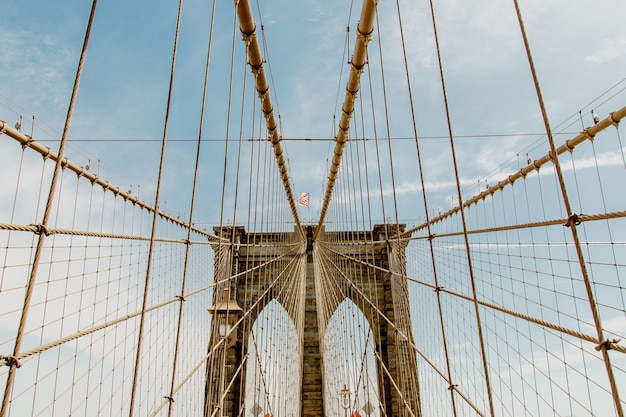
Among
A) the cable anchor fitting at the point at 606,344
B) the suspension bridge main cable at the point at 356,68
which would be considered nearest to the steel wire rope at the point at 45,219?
the cable anchor fitting at the point at 606,344

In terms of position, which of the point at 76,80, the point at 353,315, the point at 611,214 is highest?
the point at 76,80

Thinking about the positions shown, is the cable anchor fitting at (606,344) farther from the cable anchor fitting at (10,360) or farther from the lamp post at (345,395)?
the lamp post at (345,395)

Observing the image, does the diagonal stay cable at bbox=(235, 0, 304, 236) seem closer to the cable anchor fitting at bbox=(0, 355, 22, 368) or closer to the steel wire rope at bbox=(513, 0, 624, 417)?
the steel wire rope at bbox=(513, 0, 624, 417)

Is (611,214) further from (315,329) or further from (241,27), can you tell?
(315,329)

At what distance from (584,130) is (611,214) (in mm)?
1684

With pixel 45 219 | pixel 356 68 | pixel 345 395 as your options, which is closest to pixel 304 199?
pixel 345 395

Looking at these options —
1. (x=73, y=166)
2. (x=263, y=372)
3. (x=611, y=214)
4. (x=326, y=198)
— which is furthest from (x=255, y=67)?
(x=326, y=198)

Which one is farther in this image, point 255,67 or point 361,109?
point 361,109

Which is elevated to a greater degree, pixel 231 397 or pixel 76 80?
pixel 76 80

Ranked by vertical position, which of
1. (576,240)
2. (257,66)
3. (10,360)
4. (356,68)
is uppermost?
(356,68)

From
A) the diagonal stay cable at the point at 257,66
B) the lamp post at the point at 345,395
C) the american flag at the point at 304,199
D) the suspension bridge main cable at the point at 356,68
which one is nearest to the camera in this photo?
the diagonal stay cable at the point at 257,66

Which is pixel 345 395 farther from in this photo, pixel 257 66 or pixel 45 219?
pixel 45 219

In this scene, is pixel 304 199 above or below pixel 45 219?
above

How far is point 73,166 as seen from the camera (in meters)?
2.94
